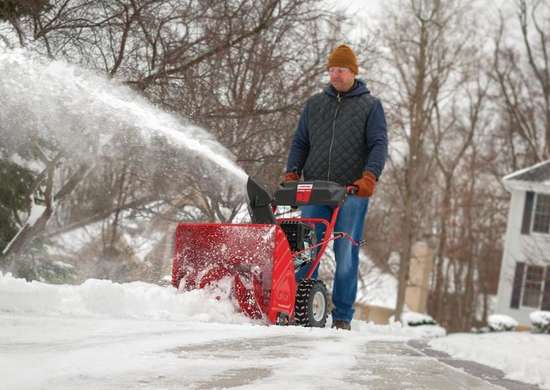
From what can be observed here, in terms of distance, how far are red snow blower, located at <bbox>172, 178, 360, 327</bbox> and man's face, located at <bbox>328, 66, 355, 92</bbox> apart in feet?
3.00

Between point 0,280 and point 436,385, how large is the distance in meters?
2.47

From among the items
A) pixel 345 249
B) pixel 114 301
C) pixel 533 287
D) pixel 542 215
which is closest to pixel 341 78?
pixel 345 249

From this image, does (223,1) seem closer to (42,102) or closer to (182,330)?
(42,102)

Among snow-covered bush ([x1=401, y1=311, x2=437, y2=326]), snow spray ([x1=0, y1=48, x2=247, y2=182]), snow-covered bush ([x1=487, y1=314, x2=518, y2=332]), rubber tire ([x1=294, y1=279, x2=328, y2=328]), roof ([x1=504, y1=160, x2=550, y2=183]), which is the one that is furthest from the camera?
roof ([x1=504, y1=160, x2=550, y2=183])

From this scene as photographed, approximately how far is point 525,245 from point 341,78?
2278 cm

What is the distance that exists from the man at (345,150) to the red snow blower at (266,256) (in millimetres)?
A: 333

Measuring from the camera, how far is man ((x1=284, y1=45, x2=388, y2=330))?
6.17 metres

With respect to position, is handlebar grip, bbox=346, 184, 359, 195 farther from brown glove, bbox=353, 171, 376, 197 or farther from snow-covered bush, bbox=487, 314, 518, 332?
snow-covered bush, bbox=487, 314, 518, 332

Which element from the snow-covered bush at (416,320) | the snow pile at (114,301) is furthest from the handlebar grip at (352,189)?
the snow-covered bush at (416,320)

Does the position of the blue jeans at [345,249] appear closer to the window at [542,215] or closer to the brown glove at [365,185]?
Answer: the brown glove at [365,185]

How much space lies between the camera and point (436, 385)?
3.71 m

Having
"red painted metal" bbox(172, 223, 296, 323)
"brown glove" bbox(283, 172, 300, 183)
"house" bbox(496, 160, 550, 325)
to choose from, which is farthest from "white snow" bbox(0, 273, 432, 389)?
"house" bbox(496, 160, 550, 325)

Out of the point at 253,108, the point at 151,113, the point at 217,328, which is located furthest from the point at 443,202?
the point at 217,328

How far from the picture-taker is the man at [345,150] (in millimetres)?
6168
